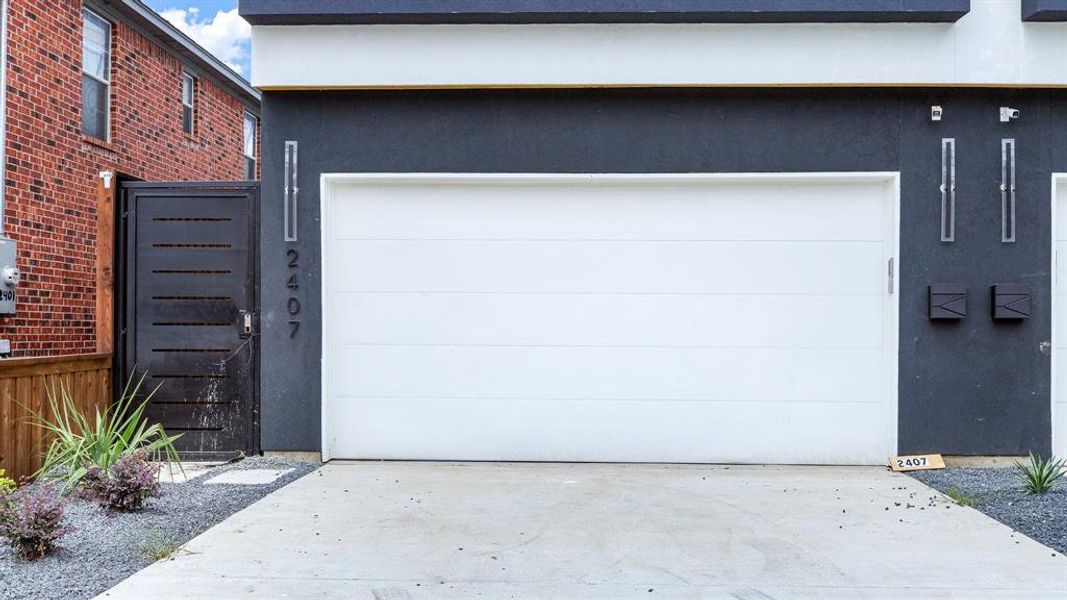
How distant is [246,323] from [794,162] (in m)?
4.73

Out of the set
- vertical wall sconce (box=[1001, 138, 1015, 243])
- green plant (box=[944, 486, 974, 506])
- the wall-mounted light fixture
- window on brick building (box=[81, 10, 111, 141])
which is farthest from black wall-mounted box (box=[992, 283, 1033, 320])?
window on brick building (box=[81, 10, 111, 141])

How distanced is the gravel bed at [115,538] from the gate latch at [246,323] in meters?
1.27

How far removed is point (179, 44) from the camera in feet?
34.0

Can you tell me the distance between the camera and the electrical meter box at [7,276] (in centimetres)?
639

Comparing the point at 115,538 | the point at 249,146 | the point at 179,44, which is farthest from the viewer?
the point at 249,146

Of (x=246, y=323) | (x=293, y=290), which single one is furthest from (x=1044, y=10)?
(x=246, y=323)

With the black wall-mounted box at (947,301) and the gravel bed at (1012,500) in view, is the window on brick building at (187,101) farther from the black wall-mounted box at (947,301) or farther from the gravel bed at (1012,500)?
the gravel bed at (1012,500)

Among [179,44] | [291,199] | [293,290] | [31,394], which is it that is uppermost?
[179,44]

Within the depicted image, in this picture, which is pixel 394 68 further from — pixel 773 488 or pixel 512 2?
pixel 773 488

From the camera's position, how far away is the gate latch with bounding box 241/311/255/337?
6.84m

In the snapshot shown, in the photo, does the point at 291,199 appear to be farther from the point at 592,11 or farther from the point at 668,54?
the point at 668,54

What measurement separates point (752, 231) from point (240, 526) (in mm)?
4444

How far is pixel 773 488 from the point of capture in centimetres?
582

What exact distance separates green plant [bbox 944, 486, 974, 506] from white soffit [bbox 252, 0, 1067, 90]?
3144 mm
